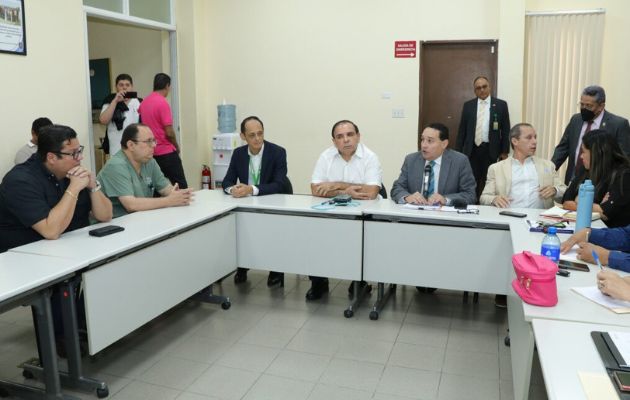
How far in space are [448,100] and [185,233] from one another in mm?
4293

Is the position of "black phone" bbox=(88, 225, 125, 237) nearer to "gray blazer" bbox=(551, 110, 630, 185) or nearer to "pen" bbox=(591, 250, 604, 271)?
"pen" bbox=(591, 250, 604, 271)

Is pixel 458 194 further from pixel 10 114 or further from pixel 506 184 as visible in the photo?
pixel 10 114

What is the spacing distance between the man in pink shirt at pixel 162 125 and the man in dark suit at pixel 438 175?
111 inches

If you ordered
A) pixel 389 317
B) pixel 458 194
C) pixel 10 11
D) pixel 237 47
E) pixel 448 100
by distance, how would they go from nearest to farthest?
pixel 389 317
pixel 458 194
pixel 10 11
pixel 448 100
pixel 237 47

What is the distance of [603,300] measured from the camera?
6.54 feet

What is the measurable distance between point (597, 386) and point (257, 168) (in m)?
3.31

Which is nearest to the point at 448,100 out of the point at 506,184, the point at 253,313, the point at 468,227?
the point at 506,184

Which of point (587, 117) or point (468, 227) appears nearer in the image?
point (468, 227)

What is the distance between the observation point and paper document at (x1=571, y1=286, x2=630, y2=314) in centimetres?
191

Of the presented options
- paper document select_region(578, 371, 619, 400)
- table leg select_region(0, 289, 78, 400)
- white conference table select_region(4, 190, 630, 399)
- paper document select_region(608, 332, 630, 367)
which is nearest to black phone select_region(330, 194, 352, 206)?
white conference table select_region(4, 190, 630, 399)

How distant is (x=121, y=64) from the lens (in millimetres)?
7551

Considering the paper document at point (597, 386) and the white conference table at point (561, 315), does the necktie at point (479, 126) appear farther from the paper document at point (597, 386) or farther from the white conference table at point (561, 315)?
the paper document at point (597, 386)

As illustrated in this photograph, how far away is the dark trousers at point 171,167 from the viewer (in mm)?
5832

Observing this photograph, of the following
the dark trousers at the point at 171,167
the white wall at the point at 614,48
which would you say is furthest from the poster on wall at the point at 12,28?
the white wall at the point at 614,48
